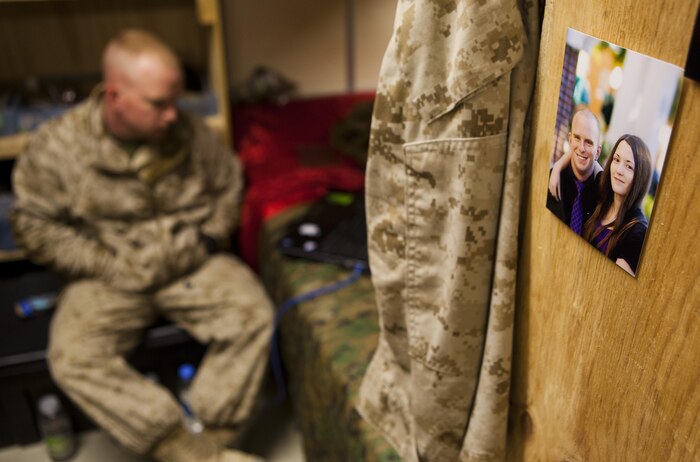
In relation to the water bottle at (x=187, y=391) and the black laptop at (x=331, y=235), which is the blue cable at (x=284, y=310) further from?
the water bottle at (x=187, y=391)

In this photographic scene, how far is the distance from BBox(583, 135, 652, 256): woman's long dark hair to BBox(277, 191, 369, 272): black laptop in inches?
43.6

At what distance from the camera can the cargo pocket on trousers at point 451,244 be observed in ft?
2.48

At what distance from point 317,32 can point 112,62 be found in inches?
47.4

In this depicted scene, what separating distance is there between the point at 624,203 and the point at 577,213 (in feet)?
0.25

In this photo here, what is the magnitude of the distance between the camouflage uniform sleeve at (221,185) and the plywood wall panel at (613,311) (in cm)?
130

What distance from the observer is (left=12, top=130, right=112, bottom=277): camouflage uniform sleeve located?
1.79 metres

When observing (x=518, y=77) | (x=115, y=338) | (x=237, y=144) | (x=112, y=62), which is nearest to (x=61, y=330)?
(x=115, y=338)

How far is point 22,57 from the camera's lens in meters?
2.28

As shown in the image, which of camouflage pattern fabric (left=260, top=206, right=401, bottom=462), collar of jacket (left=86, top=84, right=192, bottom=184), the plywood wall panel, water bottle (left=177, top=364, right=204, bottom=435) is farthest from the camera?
water bottle (left=177, top=364, right=204, bottom=435)

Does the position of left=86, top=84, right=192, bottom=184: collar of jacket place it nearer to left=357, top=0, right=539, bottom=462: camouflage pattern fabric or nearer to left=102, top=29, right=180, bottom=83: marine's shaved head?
left=102, top=29, right=180, bottom=83: marine's shaved head

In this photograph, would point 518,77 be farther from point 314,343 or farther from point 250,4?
point 250,4

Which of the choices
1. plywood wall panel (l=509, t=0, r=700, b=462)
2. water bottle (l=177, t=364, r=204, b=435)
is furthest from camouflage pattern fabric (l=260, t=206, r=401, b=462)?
plywood wall panel (l=509, t=0, r=700, b=462)

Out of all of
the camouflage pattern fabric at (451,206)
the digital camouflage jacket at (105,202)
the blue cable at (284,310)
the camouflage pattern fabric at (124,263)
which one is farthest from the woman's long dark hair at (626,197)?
the digital camouflage jacket at (105,202)

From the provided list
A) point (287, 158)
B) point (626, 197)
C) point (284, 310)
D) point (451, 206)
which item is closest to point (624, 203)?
point (626, 197)
